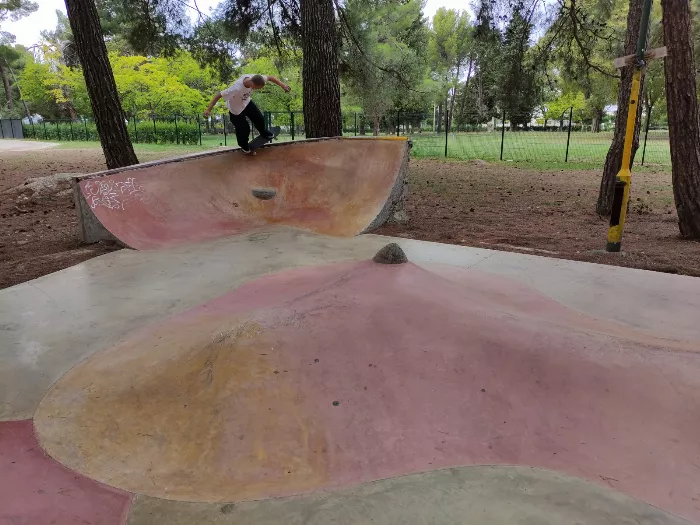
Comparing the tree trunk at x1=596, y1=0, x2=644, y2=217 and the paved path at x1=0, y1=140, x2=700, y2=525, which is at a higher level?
the tree trunk at x1=596, y1=0, x2=644, y2=217

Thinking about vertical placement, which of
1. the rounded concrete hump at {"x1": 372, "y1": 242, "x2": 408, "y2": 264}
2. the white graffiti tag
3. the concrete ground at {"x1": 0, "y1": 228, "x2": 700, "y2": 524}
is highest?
the white graffiti tag

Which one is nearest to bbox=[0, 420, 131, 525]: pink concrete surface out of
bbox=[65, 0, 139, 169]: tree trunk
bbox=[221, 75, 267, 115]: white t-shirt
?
bbox=[221, 75, 267, 115]: white t-shirt

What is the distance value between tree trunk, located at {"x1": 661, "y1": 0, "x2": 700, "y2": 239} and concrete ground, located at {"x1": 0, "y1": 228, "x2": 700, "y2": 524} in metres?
3.08

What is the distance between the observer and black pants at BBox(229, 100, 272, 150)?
6.92 m

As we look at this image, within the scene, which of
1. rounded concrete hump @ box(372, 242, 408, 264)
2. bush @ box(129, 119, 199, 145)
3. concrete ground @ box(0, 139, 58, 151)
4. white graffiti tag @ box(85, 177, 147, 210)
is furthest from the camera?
bush @ box(129, 119, 199, 145)

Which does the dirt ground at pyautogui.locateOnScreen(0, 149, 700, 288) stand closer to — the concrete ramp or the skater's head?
the concrete ramp

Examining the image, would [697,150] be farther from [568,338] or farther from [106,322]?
[106,322]

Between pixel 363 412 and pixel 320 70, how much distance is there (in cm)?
697

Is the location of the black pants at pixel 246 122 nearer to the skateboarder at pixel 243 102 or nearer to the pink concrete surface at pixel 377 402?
the skateboarder at pixel 243 102

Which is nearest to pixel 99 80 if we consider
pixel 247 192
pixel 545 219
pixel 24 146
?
pixel 247 192

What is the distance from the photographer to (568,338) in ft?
8.50

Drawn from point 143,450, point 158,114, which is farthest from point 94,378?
point 158,114

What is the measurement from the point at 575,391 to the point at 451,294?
982mm

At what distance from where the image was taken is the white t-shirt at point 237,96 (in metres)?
6.57
